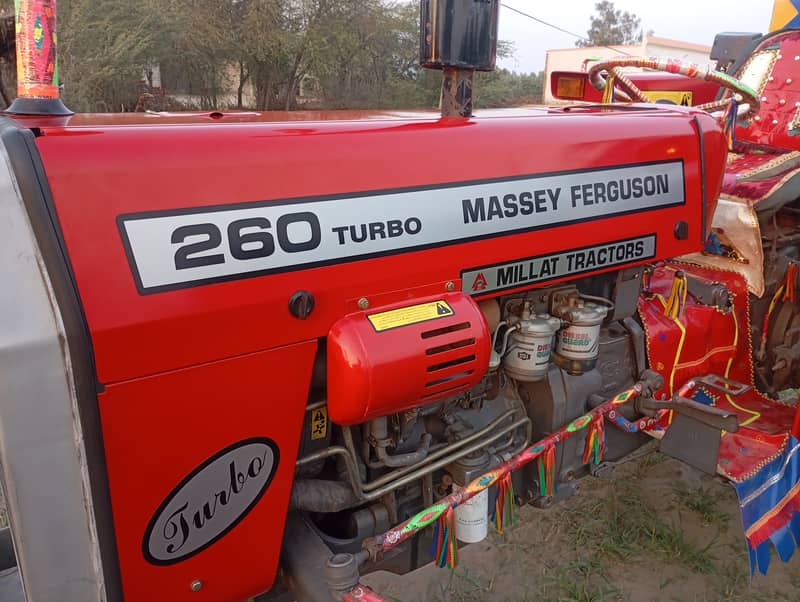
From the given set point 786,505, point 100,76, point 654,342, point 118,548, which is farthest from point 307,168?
point 100,76

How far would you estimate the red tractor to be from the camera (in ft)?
3.55

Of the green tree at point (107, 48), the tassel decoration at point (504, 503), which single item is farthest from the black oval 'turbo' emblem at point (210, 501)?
the green tree at point (107, 48)

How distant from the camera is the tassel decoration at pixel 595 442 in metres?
2.00

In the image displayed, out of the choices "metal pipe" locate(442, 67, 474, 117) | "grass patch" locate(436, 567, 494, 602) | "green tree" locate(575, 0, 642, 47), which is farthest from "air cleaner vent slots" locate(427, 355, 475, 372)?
"green tree" locate(575, 0, 642, 47)

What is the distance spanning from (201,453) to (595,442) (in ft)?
4.06

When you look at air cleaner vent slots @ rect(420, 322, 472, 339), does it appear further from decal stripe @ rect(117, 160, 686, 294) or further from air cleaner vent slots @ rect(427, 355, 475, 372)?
decal stripe @ rect(117, 160, 686, 294)

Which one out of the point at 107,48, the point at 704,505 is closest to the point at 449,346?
the point at 704,505

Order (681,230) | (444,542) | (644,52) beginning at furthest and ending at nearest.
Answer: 1. (644,52)
2. (681,230)
3. (444,542)

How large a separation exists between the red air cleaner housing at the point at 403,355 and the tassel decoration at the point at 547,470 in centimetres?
50

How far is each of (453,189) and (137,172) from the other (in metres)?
0.67

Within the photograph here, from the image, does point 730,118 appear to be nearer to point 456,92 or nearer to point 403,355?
point 456,92

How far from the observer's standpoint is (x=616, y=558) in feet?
8.79

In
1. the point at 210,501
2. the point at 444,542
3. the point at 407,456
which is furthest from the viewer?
the point at 444,542

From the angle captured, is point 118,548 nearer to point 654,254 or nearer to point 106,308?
point 106,308
